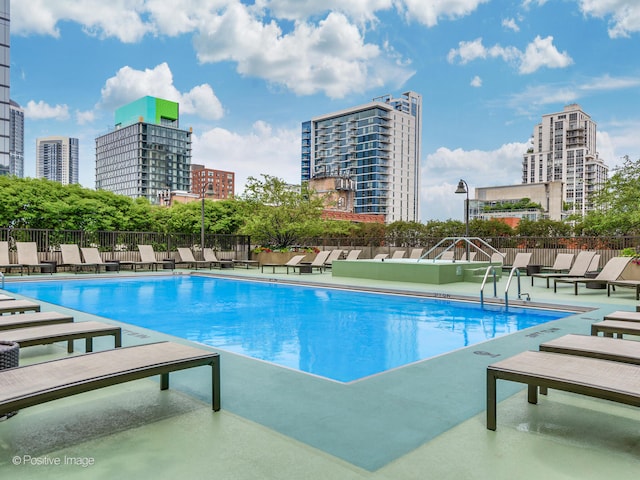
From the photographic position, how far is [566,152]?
450ft

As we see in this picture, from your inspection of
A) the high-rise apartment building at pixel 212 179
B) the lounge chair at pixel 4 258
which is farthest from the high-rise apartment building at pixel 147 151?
the lounge chair at pixel 4 258

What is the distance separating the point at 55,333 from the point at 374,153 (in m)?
109

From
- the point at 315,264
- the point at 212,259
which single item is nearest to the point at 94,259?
the point at 212,259

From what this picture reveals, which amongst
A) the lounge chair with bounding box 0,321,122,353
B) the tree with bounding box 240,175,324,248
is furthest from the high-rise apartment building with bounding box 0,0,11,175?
the lounge chair with bounding box 0,321,122,353

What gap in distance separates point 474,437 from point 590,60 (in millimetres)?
99359

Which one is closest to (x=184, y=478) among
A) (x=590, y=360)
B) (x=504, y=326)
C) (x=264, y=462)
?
(x=264, y=462)

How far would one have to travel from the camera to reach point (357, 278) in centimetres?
1532

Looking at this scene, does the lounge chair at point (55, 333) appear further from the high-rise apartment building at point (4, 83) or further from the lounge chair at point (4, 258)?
the high-rise apartment building at point (4, 83)

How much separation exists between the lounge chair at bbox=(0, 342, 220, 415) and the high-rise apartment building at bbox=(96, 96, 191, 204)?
127m

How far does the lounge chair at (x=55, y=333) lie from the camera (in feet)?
12.8

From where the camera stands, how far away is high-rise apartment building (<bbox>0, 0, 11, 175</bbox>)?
1891 inches

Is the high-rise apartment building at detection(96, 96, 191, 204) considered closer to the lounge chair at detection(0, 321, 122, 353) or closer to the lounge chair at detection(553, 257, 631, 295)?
the lounge chair at detection(553, 257, 631, 295)

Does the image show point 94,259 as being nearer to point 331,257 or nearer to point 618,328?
point 331,257

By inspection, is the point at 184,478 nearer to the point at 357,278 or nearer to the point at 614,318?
the point at 614,318
